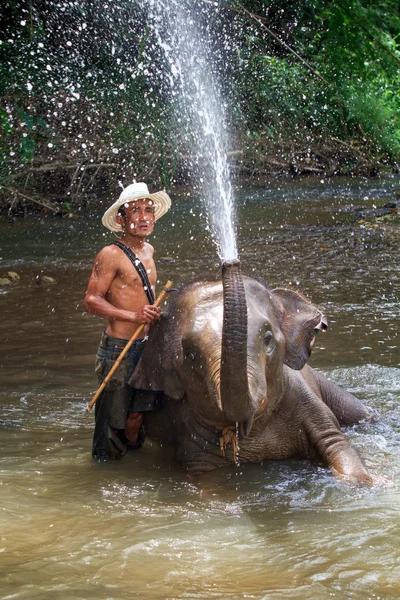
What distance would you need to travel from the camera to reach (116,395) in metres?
4.41

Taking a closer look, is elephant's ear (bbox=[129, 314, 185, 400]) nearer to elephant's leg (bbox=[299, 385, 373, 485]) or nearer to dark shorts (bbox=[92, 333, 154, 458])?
dark shorts (bbox=[92, 333, 154, 458])

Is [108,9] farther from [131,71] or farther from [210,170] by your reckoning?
[210,170]

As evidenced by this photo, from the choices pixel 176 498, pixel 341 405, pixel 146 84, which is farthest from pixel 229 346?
pixel 146 84

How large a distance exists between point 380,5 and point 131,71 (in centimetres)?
750

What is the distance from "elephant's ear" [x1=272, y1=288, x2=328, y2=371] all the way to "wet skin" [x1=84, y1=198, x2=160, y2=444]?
2.04 feet

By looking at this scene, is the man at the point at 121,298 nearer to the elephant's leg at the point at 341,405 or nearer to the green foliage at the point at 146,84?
the elephant's leg at the point at 341,405

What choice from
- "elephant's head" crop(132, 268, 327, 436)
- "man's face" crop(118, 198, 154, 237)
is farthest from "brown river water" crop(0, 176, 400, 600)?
"man's face" crop(118, 198, 154, 237)

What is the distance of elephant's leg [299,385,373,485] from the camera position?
4039 millimetres

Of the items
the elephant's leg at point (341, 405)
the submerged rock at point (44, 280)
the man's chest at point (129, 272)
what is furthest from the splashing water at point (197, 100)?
the man's chest at point (129, 272)

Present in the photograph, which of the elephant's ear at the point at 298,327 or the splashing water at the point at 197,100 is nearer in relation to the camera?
the elephant's ear at the point at 298,327

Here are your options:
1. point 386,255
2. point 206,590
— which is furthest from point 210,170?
point 206,590

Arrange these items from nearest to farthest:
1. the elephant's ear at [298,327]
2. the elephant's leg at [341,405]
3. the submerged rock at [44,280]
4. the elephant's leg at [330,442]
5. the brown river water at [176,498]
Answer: the brown river water at [176,498] → the elephant's leg at [330,442] → the elephant's ear at [298,327] → the elephant's leg at [341,405] → the submerged rock at [44,280]

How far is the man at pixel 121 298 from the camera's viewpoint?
435cm

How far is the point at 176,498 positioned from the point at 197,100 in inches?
447
